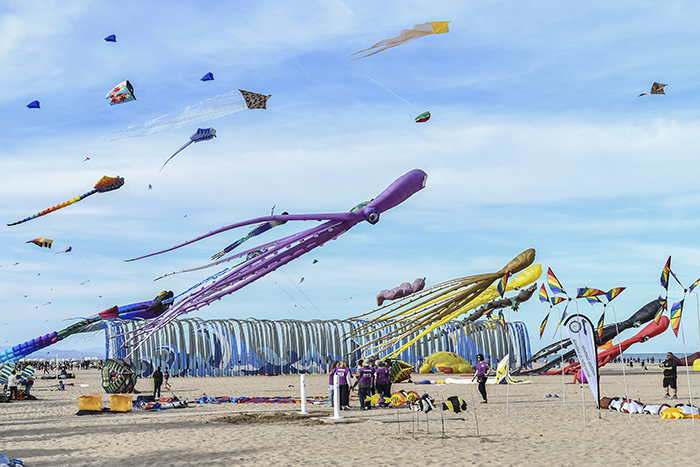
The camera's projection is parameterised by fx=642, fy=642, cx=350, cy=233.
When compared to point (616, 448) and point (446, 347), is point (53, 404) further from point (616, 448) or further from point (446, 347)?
point (446, 347)

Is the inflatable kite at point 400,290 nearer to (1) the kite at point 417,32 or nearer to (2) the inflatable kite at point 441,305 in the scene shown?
(2) the inflatable kite at point 441,305

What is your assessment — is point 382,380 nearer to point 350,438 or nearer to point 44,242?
point 350,438

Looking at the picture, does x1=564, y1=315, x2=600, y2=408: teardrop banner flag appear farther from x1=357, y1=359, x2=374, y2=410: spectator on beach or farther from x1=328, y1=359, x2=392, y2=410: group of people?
x1=357, y1=359, x2=374, y2=410: spectator on beach

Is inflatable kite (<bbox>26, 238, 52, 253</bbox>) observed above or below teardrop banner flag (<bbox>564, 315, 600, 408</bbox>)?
above

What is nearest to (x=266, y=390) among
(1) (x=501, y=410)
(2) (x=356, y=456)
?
(1) (x=501, y=410)

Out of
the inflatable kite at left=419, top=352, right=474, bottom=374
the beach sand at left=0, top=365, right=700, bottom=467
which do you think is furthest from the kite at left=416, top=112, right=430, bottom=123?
the inflatable kite at left=419, top=352, right=474, bottom=374

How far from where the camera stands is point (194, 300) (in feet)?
35.4

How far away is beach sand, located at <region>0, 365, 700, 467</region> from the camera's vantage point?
8938 millimetres

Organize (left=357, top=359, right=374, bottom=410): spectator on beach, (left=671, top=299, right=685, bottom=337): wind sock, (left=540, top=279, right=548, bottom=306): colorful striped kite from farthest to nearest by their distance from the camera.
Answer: (left=540, top=279, right=548, bottom=306): colorful striped kite
(left=357, top=359, right=374, bottom=410): spectator on beach
(left=671, top=299, right=685, bottom=337): wind sock

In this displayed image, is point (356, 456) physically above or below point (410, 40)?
below

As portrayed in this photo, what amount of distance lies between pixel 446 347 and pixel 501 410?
2404 cm

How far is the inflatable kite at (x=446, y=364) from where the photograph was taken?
117ft

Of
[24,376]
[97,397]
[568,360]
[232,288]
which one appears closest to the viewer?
[232,288]

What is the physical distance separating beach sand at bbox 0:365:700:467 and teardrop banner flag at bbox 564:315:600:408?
3.24 ft
